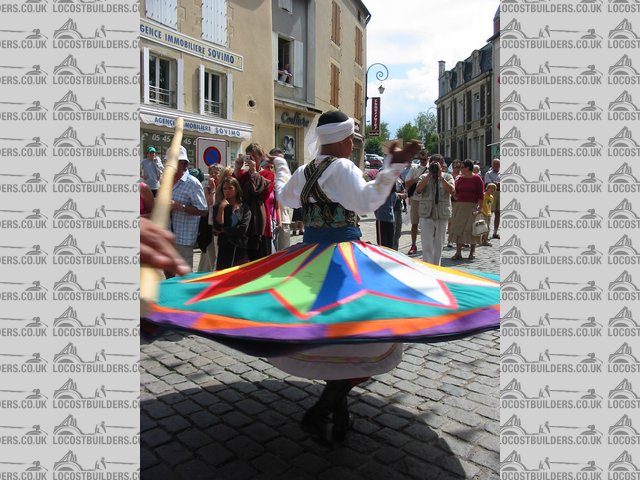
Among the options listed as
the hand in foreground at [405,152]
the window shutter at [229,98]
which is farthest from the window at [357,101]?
the hand in foreground at [405,152]

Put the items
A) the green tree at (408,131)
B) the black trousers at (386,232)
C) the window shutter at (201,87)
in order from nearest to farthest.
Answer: the black trousers at (386,232), the window shutter at (201,87), the green tree at (408,131)

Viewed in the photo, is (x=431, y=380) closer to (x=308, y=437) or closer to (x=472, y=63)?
(x=308, y=437)

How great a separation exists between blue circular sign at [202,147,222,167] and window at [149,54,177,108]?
9322 mm

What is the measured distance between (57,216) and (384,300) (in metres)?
1.46

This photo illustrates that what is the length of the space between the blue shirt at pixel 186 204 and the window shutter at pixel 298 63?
65.1 feet

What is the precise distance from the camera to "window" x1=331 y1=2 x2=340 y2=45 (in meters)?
27.3

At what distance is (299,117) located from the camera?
977 inches

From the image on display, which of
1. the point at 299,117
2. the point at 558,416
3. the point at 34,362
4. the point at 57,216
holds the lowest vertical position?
the point at 558,416

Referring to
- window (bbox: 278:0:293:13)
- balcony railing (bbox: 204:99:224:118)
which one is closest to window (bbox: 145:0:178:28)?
balcony railing (bbox: 204:99:224:118)

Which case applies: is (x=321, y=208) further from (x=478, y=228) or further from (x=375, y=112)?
(x=375, y=112)

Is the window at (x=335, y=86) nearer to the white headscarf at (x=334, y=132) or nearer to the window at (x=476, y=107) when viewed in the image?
the white headscarf at (x=334, y=132)

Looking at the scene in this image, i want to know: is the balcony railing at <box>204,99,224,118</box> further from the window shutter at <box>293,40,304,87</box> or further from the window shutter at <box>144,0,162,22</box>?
the window shutter at <box>293,40,304,87</box>

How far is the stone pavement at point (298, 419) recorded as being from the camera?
2.88 meters

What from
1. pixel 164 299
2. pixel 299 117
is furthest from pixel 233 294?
pixel 299 117
